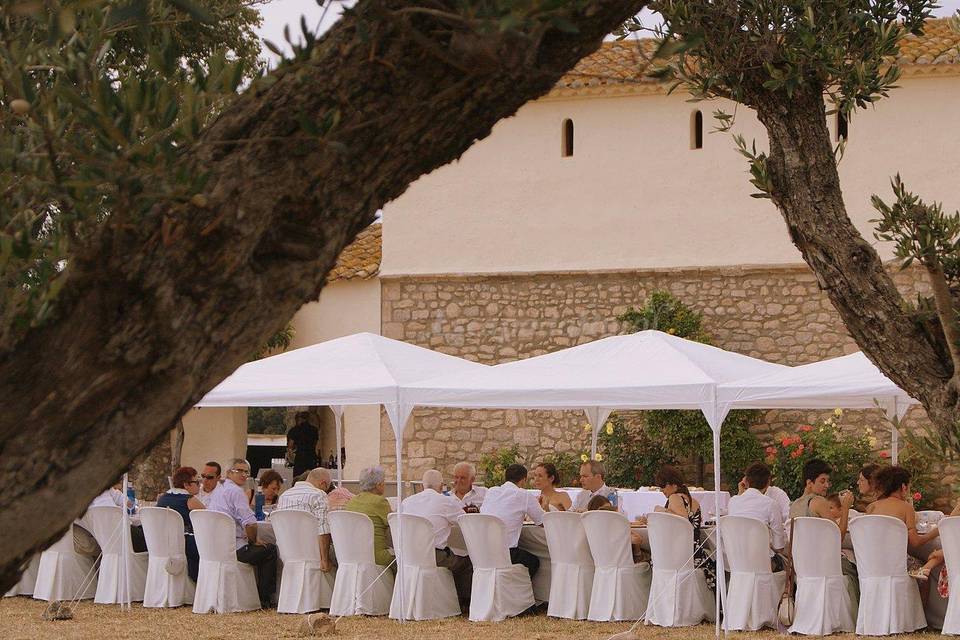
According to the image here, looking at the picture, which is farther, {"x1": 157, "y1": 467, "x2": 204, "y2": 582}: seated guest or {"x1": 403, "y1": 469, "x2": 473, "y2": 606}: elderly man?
{"x1": 157, "y1": 467, "x2": 204, "y2": 582}: seated guest

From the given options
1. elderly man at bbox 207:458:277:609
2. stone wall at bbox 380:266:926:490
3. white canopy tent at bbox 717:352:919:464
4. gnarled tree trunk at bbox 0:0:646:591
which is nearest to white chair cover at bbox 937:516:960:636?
white canopy tent at bbox 717:352:919:464

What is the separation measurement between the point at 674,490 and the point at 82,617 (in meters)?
4.59

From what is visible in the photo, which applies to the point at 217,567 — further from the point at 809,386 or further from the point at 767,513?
the point at 809,386

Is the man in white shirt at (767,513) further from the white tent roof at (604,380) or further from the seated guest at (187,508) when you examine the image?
the seated guest at (187,508)

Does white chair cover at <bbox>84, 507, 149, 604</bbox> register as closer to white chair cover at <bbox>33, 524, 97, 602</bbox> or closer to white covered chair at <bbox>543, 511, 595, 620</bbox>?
white chair cover at <bbox>33, 524, 97, 602</bbox>

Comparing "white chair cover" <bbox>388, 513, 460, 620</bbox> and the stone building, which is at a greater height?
the stone building

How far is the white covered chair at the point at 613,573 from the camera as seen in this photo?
362 inches

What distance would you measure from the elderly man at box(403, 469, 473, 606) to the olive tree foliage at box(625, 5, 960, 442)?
17.0ft

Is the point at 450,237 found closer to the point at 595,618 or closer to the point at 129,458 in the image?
the point at 595,618

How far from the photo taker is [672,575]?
9047 mm

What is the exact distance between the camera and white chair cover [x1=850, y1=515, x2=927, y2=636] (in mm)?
8375

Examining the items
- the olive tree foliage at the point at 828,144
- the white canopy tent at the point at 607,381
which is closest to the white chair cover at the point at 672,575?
the white canopy tent at the point at 607,381

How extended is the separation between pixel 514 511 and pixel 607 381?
1.24 metres

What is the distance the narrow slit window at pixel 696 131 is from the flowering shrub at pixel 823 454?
429 centimetres
